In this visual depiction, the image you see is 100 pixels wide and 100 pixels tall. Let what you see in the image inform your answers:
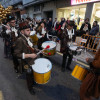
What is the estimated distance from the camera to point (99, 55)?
1432 mm

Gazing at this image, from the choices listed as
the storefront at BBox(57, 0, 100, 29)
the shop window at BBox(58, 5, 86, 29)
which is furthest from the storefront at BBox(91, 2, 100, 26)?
the shop window at BBox(58, 5, 86, 29)

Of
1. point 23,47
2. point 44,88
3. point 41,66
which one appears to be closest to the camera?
point 23,47

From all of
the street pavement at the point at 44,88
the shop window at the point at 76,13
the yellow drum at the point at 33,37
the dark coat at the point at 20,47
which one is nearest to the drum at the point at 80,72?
the street pavement at the point at 44,88

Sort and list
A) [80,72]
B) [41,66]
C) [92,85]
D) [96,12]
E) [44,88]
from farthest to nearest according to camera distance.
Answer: [96,12], [44,88], [41,66], [80,72], [92,85]

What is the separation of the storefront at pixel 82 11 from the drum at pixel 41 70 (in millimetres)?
7642

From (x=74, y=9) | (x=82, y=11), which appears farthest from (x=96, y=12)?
(x=74, y=9)

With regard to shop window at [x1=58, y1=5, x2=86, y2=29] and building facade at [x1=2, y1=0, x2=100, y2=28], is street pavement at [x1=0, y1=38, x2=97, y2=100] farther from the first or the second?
shop window at [x1=58, y1=5, x2=86, y2=29]

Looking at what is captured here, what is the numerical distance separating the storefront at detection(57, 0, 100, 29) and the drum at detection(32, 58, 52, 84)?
7.64 m

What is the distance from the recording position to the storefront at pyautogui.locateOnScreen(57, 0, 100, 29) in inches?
300

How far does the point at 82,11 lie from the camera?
9.24 metres

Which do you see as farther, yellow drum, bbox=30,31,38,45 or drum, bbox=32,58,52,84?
yellow drum, bbox=30,31,38,45

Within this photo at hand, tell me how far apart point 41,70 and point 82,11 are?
9.37 meters

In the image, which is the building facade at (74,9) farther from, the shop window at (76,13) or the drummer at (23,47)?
the drummer at (23,47)

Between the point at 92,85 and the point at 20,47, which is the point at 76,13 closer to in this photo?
the point at 20,47
